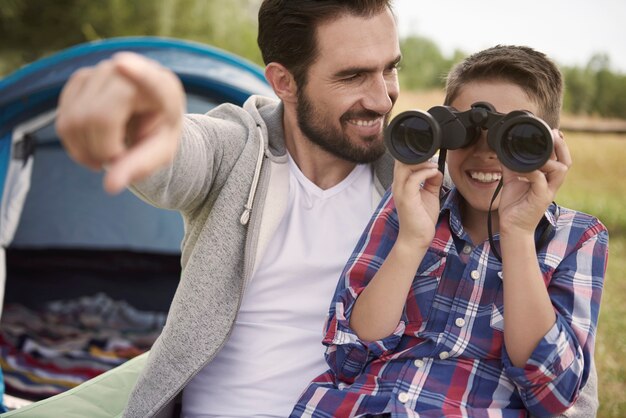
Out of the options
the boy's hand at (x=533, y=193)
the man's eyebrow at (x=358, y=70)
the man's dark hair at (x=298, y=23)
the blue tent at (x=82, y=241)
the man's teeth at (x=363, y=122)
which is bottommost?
the blue tent at (x=82, y=241)

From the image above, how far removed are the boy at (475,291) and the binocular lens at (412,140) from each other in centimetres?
4

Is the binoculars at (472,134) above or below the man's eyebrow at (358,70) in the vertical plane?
below

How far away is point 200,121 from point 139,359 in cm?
88

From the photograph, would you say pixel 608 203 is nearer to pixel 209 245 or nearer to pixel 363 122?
pixel 363 122

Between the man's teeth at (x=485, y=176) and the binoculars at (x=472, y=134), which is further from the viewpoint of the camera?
the man's teeth at (x=485, y=176)

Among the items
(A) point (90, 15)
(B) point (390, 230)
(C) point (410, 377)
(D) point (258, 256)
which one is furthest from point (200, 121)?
(A) point (90, 15)

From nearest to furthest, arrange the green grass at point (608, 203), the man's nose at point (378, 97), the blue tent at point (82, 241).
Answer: the man's nose at point (378, 97) → the green grass at point (608, 203) → the blue tent at point (82, 241)

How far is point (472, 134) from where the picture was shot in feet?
4.73

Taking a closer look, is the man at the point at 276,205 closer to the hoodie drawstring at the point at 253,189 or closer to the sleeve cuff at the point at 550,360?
the hoodie drawstring at the point at 253,189

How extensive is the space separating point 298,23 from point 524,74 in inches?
30.1

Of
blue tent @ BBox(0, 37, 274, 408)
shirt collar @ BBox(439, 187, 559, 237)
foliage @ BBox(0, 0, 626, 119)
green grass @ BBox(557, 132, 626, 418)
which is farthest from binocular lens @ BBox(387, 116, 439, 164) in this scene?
foliage @ BBox(0, 0, 626, 119)

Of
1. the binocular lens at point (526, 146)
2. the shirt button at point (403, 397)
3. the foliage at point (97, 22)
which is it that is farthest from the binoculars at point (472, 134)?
the foliage at point (97, 22)

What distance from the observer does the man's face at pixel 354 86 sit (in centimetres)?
199

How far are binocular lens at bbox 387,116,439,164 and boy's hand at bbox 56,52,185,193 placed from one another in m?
0.58
